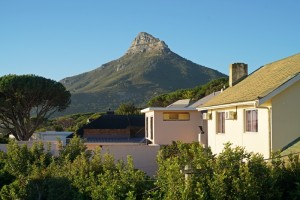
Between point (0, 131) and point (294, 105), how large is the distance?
4387 cm

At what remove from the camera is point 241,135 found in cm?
1866

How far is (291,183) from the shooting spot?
10008mm

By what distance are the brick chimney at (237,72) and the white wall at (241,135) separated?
3702 mm

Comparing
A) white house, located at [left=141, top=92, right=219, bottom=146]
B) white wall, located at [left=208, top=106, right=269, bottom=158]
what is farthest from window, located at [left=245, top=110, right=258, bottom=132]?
white house, located at [left=141, top=92, right=219, bottom=146]

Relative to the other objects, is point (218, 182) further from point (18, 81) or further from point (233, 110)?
point (18, 81)

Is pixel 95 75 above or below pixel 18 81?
above

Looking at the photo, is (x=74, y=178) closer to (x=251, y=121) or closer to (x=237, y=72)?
(x=251, y=121)

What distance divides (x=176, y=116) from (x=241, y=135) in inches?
507

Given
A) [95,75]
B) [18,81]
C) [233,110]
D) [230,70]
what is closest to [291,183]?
[233,110]

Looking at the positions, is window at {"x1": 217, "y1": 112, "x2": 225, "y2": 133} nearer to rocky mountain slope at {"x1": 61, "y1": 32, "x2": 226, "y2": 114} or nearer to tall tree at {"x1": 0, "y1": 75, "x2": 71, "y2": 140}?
tall tree at {"x1": 0, "y1": 75, "x2": 71, "y2": 140}

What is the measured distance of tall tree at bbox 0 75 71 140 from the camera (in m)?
44.9

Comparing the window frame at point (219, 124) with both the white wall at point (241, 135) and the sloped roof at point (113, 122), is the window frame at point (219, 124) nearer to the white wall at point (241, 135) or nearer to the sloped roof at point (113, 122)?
the white wall at point (241, 135)

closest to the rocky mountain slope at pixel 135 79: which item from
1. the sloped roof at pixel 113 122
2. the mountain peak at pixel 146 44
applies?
the mountain peak at pixel 146 44

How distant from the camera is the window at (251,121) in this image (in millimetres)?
17250
